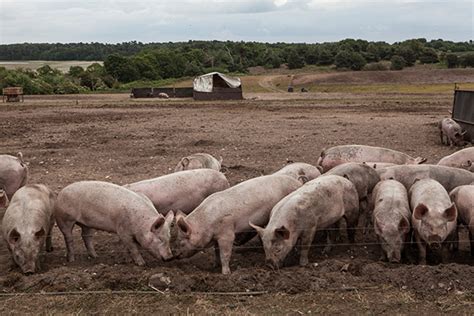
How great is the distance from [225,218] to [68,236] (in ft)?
7.39

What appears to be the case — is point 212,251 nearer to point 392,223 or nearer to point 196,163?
point 392,223

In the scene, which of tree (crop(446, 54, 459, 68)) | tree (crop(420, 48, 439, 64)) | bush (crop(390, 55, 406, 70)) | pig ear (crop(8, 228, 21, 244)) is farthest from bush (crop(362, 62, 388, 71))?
pig ear (crop(8, 228, 21, 244))

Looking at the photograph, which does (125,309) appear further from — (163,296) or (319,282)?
(319,282)

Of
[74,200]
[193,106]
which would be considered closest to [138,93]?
[193,106]

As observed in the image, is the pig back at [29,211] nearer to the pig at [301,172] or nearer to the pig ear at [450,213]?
the pig at [301,172]

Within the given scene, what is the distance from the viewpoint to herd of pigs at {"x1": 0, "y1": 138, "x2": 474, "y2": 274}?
24.1 ft

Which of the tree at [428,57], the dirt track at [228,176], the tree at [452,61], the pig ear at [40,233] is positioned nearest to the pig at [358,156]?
the dirt track at [228,176]

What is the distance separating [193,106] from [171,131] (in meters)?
13.0

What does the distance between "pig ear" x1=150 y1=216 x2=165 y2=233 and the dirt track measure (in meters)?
0.50

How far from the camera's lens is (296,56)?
7831 centimetres

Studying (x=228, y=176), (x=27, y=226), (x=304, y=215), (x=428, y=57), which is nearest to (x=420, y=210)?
(x=304, y=215)

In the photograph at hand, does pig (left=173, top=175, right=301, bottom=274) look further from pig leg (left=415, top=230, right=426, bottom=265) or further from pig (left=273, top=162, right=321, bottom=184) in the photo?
pig leg (left=415, top=230, right=426, bottom=265)

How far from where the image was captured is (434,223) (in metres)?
7.32

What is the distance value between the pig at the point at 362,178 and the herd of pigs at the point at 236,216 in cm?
16
